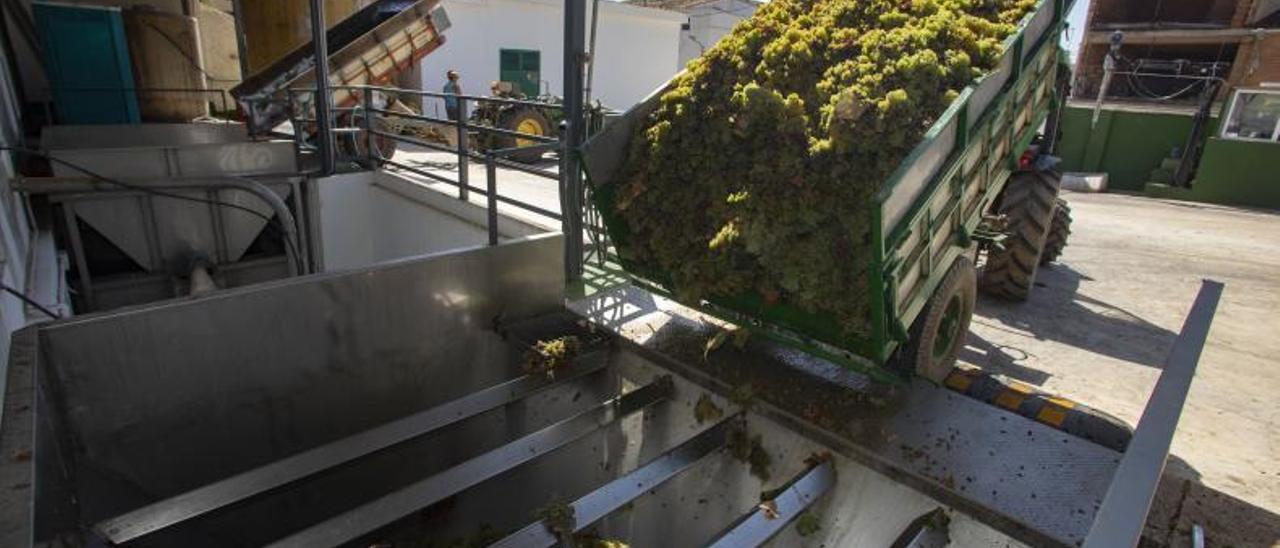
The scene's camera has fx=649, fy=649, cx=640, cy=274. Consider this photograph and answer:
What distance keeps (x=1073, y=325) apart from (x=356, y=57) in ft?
27.2

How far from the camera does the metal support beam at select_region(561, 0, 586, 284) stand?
382cm

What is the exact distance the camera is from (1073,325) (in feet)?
17.1

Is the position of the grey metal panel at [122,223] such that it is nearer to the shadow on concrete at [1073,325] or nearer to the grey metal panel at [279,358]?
the grey metal panel at [279,358]

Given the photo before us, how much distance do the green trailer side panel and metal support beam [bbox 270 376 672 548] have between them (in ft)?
26.9

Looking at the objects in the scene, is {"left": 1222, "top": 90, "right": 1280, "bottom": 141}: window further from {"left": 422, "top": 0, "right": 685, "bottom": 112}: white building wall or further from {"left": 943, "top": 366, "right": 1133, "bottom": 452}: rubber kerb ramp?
{"left": 943, "top": 366, "right": 1133, "bottom": 452}: rubber kerb ramp

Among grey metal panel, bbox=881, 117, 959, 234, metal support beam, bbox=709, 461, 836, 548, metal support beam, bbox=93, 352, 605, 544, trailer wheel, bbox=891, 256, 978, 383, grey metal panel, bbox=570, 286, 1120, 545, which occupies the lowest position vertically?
metal support beam, bbox=709, 461, 836, 548

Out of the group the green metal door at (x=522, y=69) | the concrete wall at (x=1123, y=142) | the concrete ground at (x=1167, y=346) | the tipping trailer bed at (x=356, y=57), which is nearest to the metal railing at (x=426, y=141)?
the tipping trailer bed at (x=356, y=57)

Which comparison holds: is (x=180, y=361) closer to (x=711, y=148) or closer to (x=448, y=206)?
(x=711, y=148)

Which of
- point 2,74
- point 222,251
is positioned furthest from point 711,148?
point 2,74

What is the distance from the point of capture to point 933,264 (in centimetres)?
285

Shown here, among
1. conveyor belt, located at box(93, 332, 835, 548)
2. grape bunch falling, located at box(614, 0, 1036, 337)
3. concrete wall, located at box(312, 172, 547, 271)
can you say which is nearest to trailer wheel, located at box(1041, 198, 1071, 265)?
grape bunch falling, located at box(614, 0, 1036, 337)

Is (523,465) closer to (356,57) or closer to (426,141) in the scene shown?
(426,141)

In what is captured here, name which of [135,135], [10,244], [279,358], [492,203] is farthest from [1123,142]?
[10,244]

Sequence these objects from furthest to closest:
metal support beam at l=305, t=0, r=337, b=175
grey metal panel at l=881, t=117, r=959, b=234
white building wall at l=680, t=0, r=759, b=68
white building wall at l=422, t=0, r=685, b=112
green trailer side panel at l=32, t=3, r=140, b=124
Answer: white building wall at l=680, t=0, r=759, b=68 → white building wall at l=422, t=0, r=685, b=112 → green trailer side panel at l=32, t=3, r=140, b=124 → metal support beam at l=305, t=0, r=337, b=175 → grey metal panel at l=881, t=117, r=959, b=234
